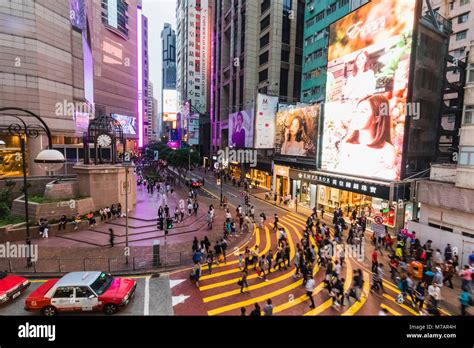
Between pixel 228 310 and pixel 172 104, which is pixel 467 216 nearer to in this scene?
pixel 228 310

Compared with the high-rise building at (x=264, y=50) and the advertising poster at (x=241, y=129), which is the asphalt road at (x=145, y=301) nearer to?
the advertising poster at (x=241, y=129)

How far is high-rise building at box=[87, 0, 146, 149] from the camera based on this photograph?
76.4 m

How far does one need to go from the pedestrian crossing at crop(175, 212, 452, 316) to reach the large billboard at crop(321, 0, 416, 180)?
35.4ft

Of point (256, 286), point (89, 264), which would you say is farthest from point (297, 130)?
point (89, 264)

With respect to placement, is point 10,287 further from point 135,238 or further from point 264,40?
point 264,40

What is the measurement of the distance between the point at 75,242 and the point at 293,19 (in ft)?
168

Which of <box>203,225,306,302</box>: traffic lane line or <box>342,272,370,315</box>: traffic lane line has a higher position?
<box>342,272,370,315</box>: traffic lane line

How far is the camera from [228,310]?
11500 millimetres

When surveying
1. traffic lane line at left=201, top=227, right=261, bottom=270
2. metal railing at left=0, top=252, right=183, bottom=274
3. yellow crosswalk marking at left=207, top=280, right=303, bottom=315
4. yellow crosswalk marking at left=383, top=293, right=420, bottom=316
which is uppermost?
yellow crosswalk marking at left=383, top=293, right=420, bottom=316

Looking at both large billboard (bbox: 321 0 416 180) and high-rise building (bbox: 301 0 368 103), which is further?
high-rise building (bbox: 301 0 368 103)

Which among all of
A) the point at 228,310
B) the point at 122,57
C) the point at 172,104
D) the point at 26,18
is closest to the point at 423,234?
the point at 228,310

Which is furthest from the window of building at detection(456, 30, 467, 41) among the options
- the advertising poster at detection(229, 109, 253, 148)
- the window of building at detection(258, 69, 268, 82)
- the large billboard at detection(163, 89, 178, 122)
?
the large billboard at detection(163, 89, 178, 122)

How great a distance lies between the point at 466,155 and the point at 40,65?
152 ft

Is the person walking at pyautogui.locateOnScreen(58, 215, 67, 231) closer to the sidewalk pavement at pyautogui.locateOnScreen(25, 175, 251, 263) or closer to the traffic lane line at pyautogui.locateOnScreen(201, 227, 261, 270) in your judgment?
the sidewalk pavement at pyautogui.locateOnScreen(25, 175, 251, 263)
